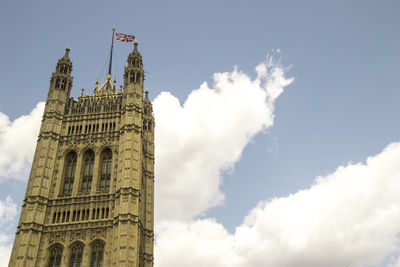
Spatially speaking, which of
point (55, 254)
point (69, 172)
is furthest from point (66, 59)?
point (55, 254)

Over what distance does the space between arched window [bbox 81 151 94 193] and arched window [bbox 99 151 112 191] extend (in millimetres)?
1330

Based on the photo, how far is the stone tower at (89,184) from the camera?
44.5 metres

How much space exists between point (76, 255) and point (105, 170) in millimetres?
11463

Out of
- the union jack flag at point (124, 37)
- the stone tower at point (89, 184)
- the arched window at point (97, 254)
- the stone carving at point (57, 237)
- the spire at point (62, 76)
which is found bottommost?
the arched window at point (97, 254)

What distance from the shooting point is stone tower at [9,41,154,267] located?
44.5 metres

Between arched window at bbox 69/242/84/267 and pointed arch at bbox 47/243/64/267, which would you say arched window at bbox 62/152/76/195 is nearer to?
pointed arch at bbox 47/243/64/267

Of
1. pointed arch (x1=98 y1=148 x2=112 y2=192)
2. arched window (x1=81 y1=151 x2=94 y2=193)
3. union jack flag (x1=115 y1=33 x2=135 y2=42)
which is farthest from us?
union jack flag (x1=115 y1=33 x2=135 y2=42)

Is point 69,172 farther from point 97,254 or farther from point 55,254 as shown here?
point 97,254

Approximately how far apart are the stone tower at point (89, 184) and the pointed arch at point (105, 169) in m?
0.12

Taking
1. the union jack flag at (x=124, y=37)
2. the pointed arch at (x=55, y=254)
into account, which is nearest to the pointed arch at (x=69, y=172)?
the pointed arch at (x=55, y=254)

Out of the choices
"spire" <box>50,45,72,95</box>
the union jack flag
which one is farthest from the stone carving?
the union jack flag

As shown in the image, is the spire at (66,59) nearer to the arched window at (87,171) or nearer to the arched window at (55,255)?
A: the arched window at (87,171)

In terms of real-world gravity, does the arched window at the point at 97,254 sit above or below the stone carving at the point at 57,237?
below

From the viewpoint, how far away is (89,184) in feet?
168
